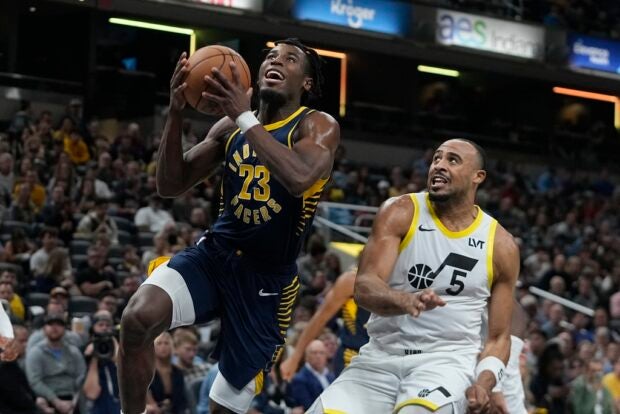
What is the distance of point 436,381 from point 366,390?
15.1 inches

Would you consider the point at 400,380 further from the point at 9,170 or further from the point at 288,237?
the point at 9,170

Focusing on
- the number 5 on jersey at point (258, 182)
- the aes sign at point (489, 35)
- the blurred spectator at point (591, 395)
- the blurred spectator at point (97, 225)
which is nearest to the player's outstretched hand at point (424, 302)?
the number 5 on jersey at point (258, 182)

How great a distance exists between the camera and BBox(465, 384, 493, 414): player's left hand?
619 centimetres

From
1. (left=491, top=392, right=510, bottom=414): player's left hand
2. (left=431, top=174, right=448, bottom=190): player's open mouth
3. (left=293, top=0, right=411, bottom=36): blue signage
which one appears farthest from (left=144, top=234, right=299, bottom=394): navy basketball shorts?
(left=293, top=0, right=411, bottom=36): blue signage

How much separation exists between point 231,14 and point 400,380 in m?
17.9

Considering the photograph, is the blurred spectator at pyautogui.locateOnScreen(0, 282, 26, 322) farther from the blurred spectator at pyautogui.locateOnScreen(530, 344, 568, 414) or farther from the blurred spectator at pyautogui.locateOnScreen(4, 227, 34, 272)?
the blurred spectator at pyautogui.locateOnScreen(530, 344, 568, 414)

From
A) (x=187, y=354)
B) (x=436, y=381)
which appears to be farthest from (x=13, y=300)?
(x=436, y=381)

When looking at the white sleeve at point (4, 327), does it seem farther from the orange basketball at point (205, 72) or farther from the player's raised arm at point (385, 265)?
the player's raised arm at point (385, 265)

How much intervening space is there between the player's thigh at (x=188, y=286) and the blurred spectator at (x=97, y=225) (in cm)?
925

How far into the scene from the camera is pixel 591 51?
94.4 feet

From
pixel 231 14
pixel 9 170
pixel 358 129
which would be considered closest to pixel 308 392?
pixel 9 170

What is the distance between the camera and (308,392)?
11.6 metres

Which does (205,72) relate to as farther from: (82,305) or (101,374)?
(82,305)

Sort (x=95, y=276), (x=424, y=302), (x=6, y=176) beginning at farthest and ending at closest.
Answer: (x=6, y=176) < (x=95, y=276) < (x=424, y=302)
